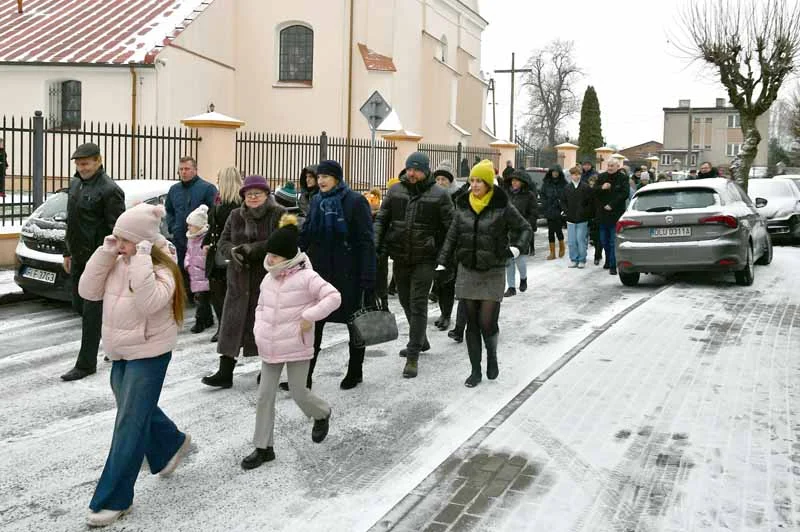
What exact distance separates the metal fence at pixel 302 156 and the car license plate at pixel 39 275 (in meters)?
7.55

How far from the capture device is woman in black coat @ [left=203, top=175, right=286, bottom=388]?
679 centimetres

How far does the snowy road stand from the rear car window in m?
3.11

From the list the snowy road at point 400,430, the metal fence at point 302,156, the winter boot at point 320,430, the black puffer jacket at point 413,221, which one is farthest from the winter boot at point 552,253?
the winter boot at point 320,430

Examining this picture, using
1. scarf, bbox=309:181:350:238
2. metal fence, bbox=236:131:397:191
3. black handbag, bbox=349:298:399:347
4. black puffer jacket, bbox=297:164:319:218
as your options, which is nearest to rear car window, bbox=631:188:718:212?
black puffer jacket, bbox=297:164:319:218

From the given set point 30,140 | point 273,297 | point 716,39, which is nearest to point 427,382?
point 273,297

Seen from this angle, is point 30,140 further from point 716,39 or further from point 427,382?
point 716,39

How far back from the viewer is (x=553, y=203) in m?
17.0

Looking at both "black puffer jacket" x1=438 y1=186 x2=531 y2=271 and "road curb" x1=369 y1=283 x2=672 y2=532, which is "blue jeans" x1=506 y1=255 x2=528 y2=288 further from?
"black puffer jacket" x1=438 y1=186 x2=531 y2=271

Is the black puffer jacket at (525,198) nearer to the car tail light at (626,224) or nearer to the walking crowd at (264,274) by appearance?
the car tail light at (626,224)

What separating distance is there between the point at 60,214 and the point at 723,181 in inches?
360

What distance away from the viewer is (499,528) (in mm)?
4418

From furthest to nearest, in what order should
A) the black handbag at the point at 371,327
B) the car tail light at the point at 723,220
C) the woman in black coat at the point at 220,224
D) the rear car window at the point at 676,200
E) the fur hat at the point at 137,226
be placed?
the rear car window at the point at 676,200 < the car tail light at the point at 723,220 < the woman in black coat at the point at 220,224 < the black handbag at the point at 371,327 < the fur hat at the point at 137,226

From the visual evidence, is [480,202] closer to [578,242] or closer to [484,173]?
[484,173]

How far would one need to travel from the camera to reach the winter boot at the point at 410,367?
7.62 m
